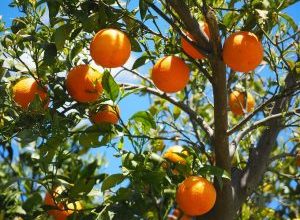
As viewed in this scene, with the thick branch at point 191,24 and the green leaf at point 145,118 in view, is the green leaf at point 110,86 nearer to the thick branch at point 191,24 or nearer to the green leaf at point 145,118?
the green leaf at point 145,118

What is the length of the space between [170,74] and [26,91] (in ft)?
1.71

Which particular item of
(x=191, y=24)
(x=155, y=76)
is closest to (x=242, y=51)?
(x=191, y=24)

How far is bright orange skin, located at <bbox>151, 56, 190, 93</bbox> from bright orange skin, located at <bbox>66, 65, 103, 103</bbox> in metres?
0.21

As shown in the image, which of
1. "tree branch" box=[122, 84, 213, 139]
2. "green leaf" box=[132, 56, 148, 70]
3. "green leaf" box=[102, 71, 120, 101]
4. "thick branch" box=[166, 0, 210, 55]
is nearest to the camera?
"green leaf" box=[102, 71, 120, 101]

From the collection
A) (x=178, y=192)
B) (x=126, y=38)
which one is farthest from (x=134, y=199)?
(x=126, y=38)

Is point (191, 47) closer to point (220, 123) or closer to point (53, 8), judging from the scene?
point (220, 123)

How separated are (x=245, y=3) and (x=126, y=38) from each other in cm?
42

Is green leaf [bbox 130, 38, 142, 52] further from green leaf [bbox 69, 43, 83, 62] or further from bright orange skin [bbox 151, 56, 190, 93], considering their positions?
green leaf [bbox 69, 43, 83, 62]

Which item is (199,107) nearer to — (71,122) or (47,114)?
(71,122)

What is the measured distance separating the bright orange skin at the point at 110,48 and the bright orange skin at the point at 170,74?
173mm

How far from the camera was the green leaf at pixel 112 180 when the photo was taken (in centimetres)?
156

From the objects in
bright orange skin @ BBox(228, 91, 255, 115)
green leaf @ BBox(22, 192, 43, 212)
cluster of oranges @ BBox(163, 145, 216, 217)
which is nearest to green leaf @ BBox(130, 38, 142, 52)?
cluster of oranges @ BBox(163, 145, 216, 217)

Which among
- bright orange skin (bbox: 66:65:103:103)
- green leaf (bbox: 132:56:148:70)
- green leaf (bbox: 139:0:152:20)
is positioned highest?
green leaf (bbox: 139:0:152:20)

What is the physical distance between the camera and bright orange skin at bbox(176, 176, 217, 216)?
65.4 inches
